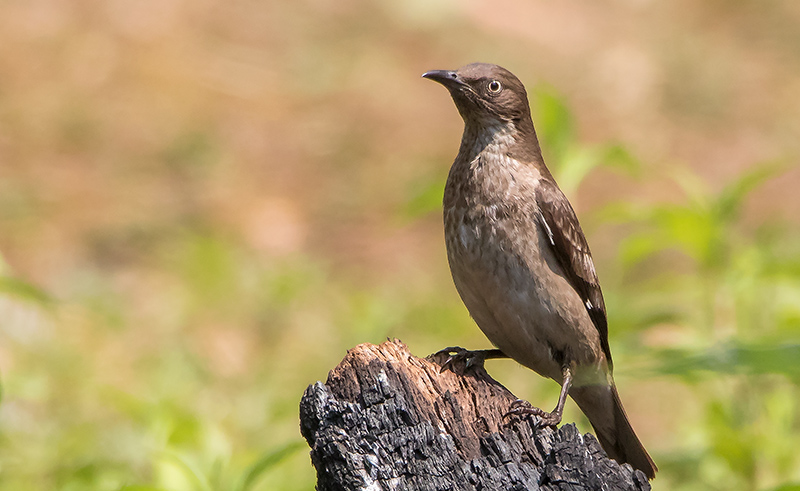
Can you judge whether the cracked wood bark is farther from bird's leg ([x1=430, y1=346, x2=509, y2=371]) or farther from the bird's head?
the bird's head

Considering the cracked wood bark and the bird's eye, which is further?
the bird's eye

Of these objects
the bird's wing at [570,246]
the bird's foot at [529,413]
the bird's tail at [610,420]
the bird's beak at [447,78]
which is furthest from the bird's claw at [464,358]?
the bird's beak at [447,78]

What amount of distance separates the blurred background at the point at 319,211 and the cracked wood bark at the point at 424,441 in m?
0.23

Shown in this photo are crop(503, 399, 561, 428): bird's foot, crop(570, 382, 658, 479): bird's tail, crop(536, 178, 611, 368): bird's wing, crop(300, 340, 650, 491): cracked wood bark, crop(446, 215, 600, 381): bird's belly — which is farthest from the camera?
crop(570, 382, 658, 479): bird's tail

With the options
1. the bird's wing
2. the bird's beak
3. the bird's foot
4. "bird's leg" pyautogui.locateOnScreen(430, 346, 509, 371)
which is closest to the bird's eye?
the bird's beak

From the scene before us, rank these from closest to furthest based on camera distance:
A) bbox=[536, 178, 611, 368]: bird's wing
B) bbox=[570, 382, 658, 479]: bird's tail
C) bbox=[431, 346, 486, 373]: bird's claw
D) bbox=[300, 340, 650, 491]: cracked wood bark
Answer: bbox=[300, 340, 650, 491]: cracked wood bark, bbox=[431, 346, 486, 373]: bird's claw, bbox=[536, 178, 611, 368]: bird's wing, bbox=[570, 382, 658, 479]: bird's tail

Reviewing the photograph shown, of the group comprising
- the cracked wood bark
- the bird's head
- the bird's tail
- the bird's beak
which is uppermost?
Answer: the bird's beak

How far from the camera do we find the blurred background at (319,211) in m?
4.93

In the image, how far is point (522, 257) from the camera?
4.49m

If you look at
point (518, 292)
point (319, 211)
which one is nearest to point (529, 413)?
point (518, 292)

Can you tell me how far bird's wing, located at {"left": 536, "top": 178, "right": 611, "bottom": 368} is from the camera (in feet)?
15.1

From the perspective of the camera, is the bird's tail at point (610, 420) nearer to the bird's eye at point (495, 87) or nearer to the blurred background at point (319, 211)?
the blurred background at point (319, 211)

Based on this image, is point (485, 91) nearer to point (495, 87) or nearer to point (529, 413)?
point (495, 87)

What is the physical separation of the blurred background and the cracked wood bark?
0.23 metres
